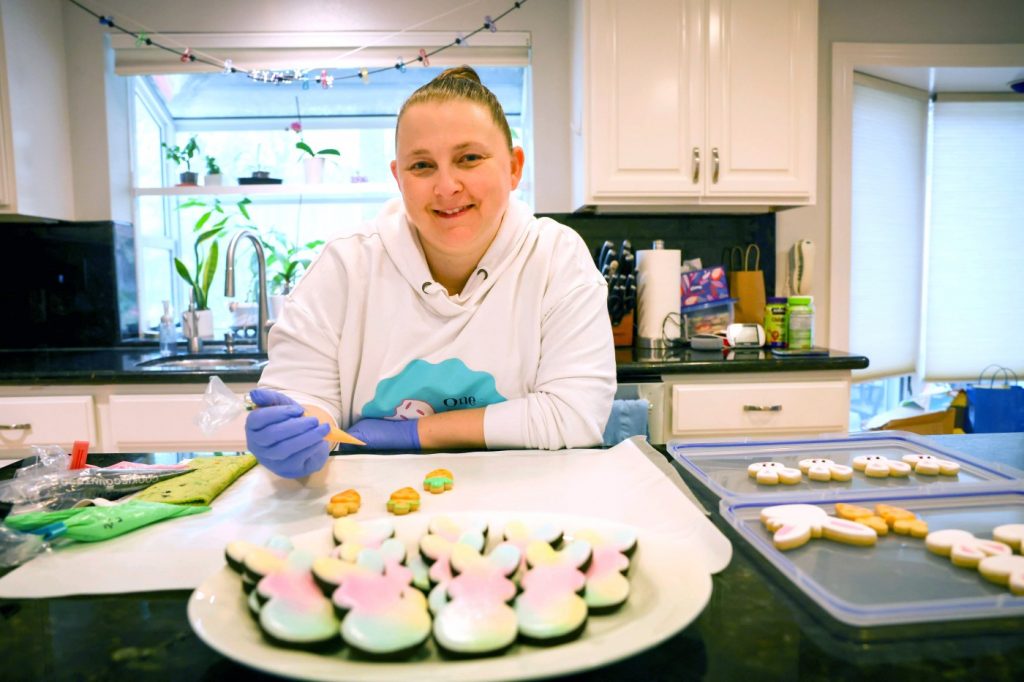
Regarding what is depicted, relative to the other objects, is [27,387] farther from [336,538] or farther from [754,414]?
[754,414]

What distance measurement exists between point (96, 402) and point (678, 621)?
2.29 meters

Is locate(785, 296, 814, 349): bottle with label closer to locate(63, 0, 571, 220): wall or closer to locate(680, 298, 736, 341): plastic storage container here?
locate(680, 298, 736, 341): plastic storage container

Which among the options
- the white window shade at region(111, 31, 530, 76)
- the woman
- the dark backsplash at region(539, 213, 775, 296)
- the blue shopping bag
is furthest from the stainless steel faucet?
the blue shopping bag

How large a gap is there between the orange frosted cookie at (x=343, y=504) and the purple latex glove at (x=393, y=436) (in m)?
0.30

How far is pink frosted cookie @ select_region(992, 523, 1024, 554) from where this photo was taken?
2.10 ft

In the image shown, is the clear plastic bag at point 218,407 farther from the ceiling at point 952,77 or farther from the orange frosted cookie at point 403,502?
the ceiling at point 952,77

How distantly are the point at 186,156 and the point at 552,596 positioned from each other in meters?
2.93

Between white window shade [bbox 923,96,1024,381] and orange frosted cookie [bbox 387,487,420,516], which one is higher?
white window shade [bbox 923,96,1024,381]

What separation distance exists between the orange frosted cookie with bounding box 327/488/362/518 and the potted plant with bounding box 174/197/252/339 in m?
2.15

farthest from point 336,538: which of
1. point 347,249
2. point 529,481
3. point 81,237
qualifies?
point 81,237

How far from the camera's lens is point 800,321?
8.05ft

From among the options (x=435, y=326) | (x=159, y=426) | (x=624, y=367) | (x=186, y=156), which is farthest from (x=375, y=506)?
(x=186, y=156)

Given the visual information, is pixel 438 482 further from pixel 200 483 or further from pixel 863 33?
pixel 863 33

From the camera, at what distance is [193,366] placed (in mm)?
2496
